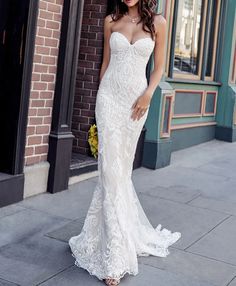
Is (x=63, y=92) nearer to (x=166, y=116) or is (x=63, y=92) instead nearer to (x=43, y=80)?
(x=43, y=80)

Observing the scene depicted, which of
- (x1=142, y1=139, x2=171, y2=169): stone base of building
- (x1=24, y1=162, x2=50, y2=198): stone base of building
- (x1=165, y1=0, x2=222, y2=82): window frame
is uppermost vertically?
(x1=165, y1=0, x2=222, y2=82): window frame

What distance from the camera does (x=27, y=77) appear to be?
5.52 m

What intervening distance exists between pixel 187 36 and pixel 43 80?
4633mm

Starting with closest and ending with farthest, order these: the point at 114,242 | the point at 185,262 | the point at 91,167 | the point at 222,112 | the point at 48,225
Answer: the point at 114,242 → the point at 185,262 → the point at 48,225 → the point at 91,167 → the point at 222,112

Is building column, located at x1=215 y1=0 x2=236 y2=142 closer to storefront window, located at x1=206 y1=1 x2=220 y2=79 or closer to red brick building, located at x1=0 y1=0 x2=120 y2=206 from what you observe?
storefront window, located at x1=206 y1=1 x2=220 y2=79

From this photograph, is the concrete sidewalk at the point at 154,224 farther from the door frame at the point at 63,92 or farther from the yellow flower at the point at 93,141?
the yellow flower at the point at 93,141

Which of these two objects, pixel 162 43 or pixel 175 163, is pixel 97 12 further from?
pixel 162 43

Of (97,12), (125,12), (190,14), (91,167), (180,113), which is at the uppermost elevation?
(190,14)

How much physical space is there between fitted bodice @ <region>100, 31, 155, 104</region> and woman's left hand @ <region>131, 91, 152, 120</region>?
56 mm

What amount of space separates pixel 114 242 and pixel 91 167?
119 inches

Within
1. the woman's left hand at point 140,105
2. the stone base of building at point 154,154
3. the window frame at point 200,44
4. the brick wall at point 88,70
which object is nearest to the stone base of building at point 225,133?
the window frame at point 200,44

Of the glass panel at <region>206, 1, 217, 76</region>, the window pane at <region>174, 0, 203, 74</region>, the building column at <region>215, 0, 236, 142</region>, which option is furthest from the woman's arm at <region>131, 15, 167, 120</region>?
the building column at <region>215, 0, 236, 142</region>

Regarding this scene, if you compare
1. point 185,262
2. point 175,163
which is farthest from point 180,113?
point 185,262

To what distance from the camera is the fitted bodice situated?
13.2 ft
